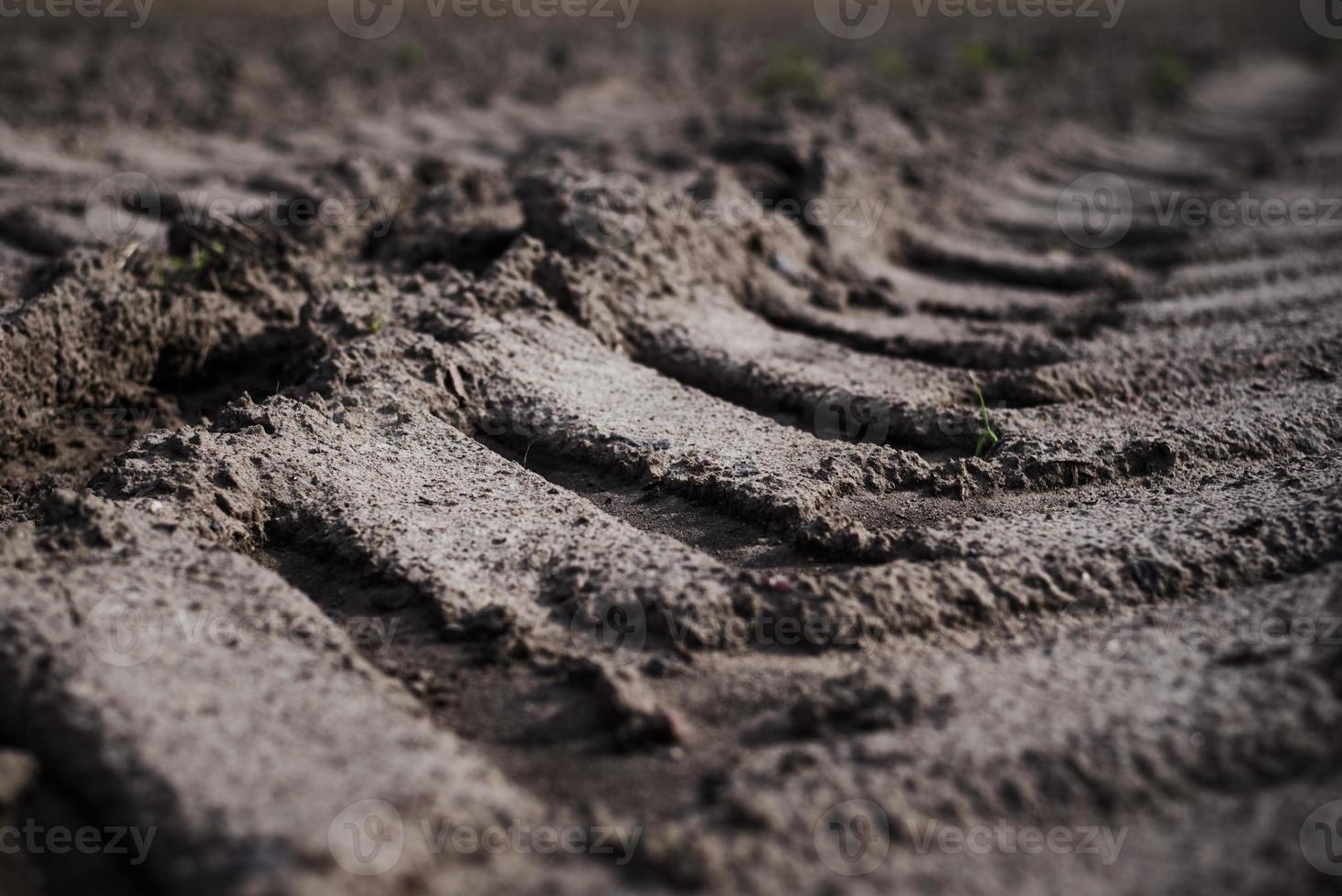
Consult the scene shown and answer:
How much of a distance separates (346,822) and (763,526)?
1243 mm

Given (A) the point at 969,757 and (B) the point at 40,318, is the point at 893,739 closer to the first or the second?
(A) the point at 969,757

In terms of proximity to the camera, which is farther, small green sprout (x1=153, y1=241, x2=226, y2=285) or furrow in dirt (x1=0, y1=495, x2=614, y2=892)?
small green sprout (x1=153, y1=241, x2=226, y2=285)

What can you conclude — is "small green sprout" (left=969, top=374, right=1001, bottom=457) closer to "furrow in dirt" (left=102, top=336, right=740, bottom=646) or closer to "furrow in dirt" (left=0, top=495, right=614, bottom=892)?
"furrow in dirt" (left=102, top=336, right=740, bottom=646)

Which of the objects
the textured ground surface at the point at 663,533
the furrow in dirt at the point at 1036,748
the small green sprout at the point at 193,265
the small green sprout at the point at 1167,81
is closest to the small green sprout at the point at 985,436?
the textured ground surface at the point at 663,533

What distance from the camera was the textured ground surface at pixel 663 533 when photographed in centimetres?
168

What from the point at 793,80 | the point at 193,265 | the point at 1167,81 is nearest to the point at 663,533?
the point at 193,265

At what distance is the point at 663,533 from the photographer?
2549mm

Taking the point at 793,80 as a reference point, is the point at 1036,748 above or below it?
below

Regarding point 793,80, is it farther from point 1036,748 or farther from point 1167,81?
point 1036,748

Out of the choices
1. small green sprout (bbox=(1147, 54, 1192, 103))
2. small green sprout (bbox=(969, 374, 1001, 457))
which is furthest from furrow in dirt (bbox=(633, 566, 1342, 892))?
small green sprout (bbox=(1147, 54, 1192, 103))

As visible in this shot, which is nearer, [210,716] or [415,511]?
[210,716]

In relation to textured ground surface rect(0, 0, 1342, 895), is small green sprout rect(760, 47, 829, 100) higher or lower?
higher

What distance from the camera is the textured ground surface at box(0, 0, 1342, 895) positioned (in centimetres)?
168

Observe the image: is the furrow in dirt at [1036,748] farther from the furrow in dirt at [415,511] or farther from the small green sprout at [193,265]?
the small green sprout at [193,265]
